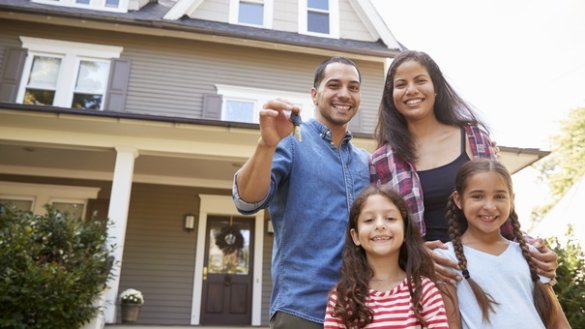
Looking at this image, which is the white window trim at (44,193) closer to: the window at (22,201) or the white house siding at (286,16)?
the window at (22,201)

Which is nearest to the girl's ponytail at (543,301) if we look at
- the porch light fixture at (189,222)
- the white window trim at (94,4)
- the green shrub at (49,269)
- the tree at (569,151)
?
the green shrub at (49,269)

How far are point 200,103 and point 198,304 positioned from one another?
164 inches

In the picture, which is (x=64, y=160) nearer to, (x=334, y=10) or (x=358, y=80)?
(x=334, y=10)

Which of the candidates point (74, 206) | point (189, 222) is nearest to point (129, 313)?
point (189, 222)

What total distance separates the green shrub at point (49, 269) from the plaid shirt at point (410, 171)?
14.9ft

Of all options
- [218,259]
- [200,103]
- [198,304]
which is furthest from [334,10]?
[198,304]

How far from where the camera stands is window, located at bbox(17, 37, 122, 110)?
29.9 ft

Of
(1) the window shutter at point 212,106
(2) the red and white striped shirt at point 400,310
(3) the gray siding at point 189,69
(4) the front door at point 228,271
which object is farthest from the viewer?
(3) the gray siding at point 189,69

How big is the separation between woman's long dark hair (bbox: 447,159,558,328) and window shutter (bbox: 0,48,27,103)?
937cm

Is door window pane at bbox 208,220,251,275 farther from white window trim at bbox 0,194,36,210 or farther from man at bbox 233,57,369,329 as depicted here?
man at bbox 233,57,369,329

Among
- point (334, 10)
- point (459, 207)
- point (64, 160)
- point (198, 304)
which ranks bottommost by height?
point (198, 304)

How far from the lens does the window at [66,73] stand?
9.12 meters

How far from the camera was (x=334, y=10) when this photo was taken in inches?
432

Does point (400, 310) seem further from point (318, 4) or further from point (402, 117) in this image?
point (318, 4)
